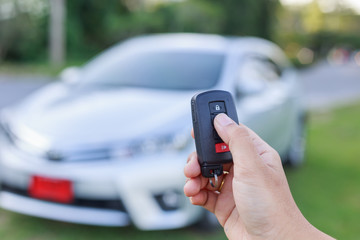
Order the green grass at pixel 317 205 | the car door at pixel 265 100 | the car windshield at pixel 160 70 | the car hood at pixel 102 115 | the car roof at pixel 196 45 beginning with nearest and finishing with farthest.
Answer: the car hood at pixel 102 115, the green grass at pixel 317 205, the car door at pixel 265 100, the car windshield at pixel 160 70, the car roof at pixel 196 45

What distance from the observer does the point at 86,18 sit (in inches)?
859

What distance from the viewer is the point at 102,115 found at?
2893 millimetres

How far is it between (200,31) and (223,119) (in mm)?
22898

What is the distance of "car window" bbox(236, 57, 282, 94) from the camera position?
3.36 m

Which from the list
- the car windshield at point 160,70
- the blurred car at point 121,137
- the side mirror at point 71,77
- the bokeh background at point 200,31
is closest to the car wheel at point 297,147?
the bokeh background at point 200,31

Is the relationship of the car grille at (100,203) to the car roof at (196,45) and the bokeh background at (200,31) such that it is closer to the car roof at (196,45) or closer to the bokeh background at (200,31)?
the bokeh background at (200,31)

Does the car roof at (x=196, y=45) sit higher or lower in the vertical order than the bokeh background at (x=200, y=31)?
higher

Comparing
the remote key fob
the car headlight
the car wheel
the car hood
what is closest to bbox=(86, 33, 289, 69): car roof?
the car hood

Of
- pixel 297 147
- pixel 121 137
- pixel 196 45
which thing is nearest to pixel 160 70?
pixel 196 45

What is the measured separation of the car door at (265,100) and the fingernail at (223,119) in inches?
69.8

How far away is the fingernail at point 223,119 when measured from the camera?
1.27 metres

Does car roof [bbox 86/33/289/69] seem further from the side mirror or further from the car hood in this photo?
the car hood

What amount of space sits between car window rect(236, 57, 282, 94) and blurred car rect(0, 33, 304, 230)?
17mm

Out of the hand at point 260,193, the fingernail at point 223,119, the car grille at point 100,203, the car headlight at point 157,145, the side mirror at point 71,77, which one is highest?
the fingernail at point 223,119
